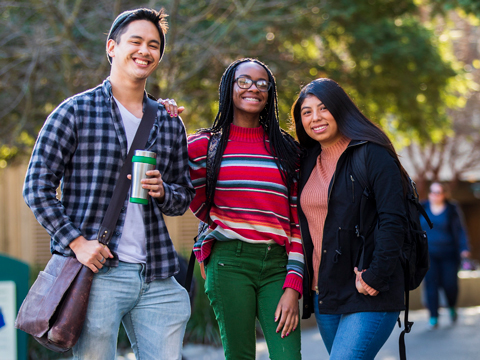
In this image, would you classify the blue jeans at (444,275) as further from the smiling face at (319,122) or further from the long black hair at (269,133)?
the smiling face at (319,122)

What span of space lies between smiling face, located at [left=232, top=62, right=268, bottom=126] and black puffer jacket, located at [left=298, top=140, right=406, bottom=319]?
2.19 ft

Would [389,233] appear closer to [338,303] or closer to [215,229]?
[338,303]

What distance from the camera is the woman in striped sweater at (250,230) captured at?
347 centimetres

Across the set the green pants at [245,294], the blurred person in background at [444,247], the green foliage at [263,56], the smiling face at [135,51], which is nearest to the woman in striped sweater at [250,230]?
the green pants at [245,294]

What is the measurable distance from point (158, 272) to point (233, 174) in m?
0.87

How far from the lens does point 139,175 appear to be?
2.73 metres

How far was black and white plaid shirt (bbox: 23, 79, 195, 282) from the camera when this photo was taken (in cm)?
271

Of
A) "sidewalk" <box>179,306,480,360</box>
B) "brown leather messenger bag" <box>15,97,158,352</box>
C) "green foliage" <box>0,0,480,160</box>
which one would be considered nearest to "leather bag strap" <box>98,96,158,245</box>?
"brown leather messenger bag" <box>15,97,158,352</box>

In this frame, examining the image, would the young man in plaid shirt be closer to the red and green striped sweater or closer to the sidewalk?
the red and green striped sweater

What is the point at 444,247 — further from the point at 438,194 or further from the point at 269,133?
the point at 269,133

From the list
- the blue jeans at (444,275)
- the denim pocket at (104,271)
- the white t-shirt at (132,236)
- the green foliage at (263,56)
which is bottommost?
the blue jeans at (444,275)

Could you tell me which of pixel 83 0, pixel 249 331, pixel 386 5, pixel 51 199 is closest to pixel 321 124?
pixel 249 331

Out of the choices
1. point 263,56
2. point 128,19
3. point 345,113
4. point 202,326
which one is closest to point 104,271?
point 128,19

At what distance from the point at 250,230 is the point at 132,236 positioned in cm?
82
